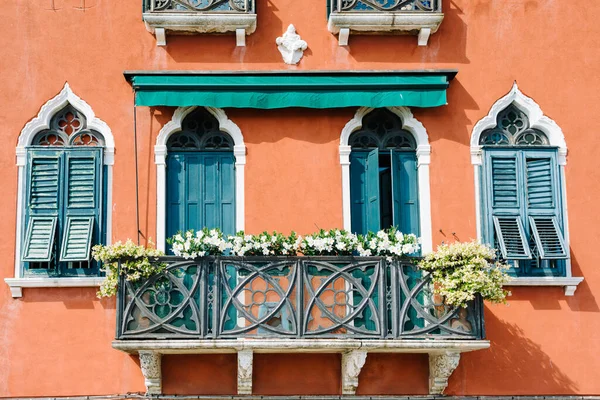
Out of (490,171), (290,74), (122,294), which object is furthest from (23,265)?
(490,171)

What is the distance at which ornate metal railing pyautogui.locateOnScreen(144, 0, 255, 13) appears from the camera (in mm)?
14703

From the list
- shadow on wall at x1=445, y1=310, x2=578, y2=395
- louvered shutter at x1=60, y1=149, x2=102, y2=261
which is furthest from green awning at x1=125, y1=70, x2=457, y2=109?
shadow on wall at x1=445, y1=310, x2=578, y2=395

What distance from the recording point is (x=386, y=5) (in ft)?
49.0

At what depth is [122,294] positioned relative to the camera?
44.3ft

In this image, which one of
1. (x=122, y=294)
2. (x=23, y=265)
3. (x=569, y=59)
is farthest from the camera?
(x=569, y=59)

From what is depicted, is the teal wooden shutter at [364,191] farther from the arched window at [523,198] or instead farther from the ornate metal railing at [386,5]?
the ornate metal railing at [386,5]

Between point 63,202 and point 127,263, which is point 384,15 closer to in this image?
point 127,263

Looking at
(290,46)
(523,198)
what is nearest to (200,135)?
(290,46)

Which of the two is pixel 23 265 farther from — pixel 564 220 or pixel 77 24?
pixel 564 220

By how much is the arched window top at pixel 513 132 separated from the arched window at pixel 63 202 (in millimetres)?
5326

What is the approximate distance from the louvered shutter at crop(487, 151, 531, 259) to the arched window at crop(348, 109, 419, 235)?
3.43 ft

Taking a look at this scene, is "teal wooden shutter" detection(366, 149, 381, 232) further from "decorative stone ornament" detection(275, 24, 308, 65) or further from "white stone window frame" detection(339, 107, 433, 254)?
"decorative stone ornament" detection(275, 24, 308, 65)

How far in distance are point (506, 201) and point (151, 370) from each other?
521 centimetres

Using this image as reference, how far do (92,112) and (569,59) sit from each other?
21.7 ft
